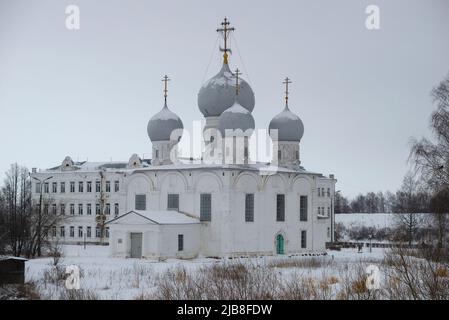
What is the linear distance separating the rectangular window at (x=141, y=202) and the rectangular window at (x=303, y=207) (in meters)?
7.98

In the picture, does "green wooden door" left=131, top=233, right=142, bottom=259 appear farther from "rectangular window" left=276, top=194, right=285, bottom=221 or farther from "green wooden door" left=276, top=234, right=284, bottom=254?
"rectangular window" left=276, top=194, right=285, bottom=221

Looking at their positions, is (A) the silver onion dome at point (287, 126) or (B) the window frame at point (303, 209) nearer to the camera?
(B) the window frame at point (303, 209)

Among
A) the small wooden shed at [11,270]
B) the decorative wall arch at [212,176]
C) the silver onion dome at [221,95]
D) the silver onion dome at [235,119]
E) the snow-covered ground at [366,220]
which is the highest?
the silver onion dome at [221,95]

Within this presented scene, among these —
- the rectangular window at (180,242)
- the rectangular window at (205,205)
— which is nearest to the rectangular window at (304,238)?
the rectangular window at (205,205)

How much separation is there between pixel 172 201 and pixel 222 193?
2.81m

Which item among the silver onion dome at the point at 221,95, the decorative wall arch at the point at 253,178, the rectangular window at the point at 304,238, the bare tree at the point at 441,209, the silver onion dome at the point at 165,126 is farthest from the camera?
the silver onion dome at the point at 165,126

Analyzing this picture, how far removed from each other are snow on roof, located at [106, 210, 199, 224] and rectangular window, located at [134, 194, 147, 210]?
2206mm

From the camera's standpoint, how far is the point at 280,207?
38.8m

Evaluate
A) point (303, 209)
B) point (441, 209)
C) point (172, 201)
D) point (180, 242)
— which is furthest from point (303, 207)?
point (441, 209)

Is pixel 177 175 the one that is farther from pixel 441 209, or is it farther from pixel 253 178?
pixel 441 209

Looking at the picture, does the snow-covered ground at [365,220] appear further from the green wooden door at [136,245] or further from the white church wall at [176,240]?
the green wooden door at [136,245]

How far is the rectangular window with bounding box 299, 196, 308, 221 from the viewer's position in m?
40.2

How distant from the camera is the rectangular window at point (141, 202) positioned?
38250 mm
